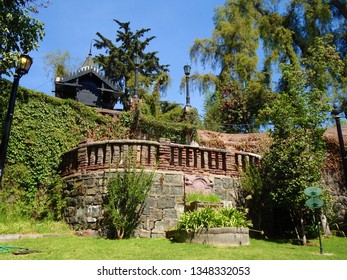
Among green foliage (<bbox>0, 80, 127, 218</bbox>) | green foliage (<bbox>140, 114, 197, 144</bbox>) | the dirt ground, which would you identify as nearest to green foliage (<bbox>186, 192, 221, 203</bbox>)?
green foliage (<bbox>0, 80, 127, 218</bbox>)

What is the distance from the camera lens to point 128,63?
30.4 metres

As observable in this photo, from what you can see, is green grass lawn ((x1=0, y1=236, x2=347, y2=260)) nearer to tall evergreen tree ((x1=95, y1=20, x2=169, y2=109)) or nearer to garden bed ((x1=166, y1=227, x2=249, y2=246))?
garden bed ((x1=166, y1=227, x2=249, y2=246))

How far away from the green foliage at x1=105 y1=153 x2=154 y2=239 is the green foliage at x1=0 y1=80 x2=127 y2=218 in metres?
2.56

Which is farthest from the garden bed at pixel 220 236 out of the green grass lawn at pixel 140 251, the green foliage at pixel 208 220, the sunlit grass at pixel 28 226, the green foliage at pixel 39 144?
the green foliage at pixel 39 144

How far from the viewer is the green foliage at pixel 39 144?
10789mm

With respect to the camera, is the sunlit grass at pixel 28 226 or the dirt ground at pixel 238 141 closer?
the sunlit grass at pixel 28 226

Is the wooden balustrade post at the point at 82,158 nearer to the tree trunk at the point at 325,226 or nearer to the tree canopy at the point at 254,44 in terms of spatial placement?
the tree trunk at the point at 325,226

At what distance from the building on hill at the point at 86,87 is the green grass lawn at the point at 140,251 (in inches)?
650

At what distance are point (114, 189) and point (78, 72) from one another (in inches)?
665

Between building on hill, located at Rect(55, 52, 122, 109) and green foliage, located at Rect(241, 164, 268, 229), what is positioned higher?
building on hill, located at Rect(55, 52, 122, 109)

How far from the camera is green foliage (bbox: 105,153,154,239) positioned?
8492 millimetres

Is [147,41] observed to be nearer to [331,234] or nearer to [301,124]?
[301,124]

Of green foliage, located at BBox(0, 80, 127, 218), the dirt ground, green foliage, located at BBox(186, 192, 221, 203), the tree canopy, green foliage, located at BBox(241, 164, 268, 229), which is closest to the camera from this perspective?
green foliage, located at BBox(186, 192, 221, 203)

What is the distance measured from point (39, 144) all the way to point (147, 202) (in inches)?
226
